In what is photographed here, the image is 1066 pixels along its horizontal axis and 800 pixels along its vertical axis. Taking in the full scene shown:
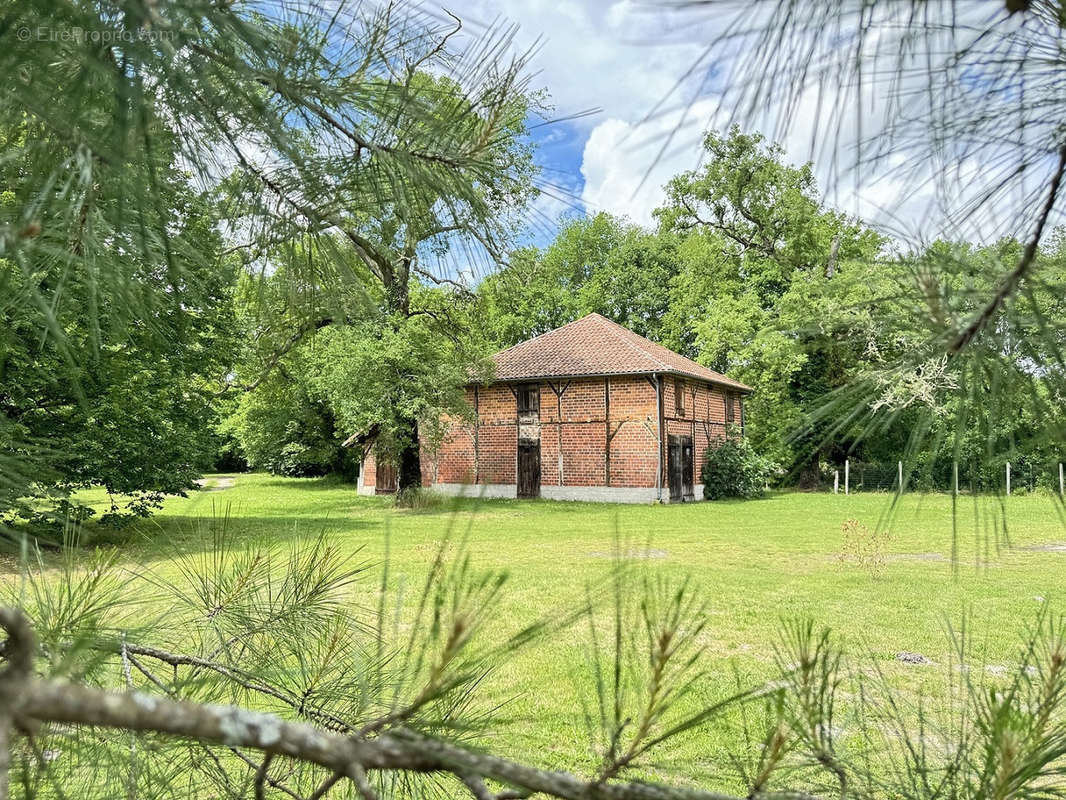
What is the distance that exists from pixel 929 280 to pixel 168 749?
1.32 m

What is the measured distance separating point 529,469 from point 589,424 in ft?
7.54

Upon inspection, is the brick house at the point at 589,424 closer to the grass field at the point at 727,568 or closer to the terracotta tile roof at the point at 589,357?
the terracotta tile roof at the point at 589,357

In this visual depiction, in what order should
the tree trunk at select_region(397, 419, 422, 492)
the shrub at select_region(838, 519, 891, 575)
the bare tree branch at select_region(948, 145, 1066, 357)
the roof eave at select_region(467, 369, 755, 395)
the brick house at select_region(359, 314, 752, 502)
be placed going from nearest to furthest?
the bare tree branch at select_region(948, 145, 1066, 357), the shrub at select_region(838, 519, 891, 575), the tree trunk at select_region(397, 419, 422, 492), the roof eave at select_region(467, 369, 755, 395), the brick house at select_region(359, 314, 752, 502)

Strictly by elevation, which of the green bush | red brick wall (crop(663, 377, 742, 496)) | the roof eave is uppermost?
the roof eave

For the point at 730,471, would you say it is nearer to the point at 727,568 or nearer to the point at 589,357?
the point at 589,357

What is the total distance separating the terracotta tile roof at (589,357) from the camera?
832 inches

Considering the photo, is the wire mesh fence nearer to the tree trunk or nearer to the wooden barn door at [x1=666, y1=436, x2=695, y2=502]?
the tree trunk

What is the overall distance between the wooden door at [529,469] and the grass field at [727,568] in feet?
8.55

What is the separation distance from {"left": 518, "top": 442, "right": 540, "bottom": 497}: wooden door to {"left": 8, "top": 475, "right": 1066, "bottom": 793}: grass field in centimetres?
261

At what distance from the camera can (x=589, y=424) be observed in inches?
843

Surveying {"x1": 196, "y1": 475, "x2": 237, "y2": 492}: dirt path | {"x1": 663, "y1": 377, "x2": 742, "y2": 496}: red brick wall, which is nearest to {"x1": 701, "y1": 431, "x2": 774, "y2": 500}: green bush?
{"x1": 663, "y1": 377, "x2": 742, "y2": 496}: red brick wall

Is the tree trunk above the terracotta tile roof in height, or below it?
below

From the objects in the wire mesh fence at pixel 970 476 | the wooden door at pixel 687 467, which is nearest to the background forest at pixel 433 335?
the wire mesh fence at pixel 970 476

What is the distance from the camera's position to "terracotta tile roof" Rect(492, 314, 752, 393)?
2112cm
